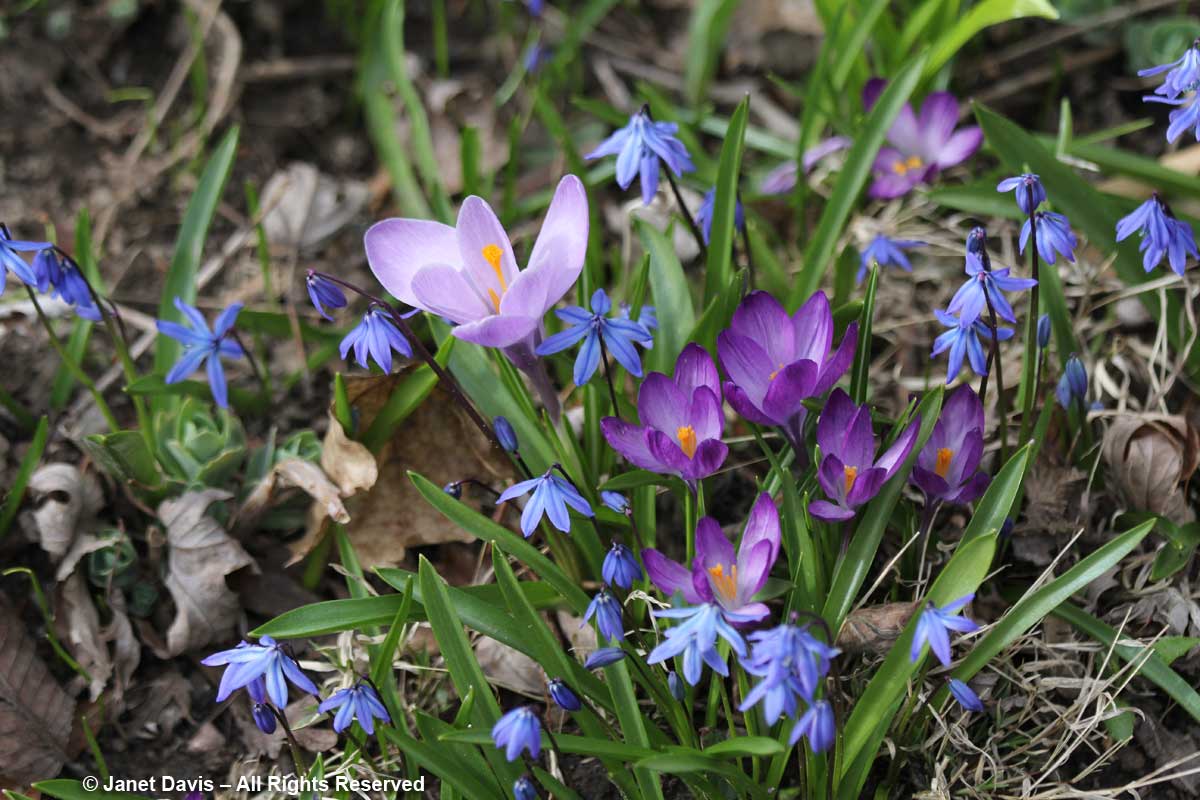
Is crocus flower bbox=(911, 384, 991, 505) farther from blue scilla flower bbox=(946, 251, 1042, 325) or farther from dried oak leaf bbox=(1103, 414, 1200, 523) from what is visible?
dried oak leaf bbox=(1103, 414, 1200, 523)

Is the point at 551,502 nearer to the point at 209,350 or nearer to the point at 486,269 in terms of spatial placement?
the point at 486,269

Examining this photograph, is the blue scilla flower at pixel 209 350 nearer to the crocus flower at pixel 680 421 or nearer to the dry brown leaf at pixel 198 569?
the dry brown leaf at pixel 198 569

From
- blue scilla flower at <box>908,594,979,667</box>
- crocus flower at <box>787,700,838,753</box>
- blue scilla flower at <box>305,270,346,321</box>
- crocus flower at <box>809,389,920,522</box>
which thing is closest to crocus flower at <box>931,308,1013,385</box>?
crocus flower at <box>809,389,920,522</box>

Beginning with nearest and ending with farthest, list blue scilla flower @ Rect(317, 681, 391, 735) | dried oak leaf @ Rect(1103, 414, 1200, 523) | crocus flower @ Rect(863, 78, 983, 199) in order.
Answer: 1. blue scilla flower @ Rect(317, 681, 391, 735)
2. dried oak leaf @ Rect(1103, 414, 1200, 523)
3. crocus flower @ Rect(863, 78, 983, 199)

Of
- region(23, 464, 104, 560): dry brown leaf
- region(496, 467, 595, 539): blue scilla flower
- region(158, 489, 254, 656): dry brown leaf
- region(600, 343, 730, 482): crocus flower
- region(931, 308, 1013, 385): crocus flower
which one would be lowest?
region(158, 489, 254, 656): dry brown leaf

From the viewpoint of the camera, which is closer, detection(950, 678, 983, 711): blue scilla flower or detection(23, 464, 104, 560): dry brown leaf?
detection(950, 678, 983, 711): blue scilla flower

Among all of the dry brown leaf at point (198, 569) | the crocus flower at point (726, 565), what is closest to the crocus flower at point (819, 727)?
the crocus flower at point (726, 565)

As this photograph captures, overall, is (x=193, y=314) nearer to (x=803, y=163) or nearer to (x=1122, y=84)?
(x=803, y=163)

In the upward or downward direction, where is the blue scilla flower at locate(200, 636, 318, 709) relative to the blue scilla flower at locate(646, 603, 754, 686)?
downward
